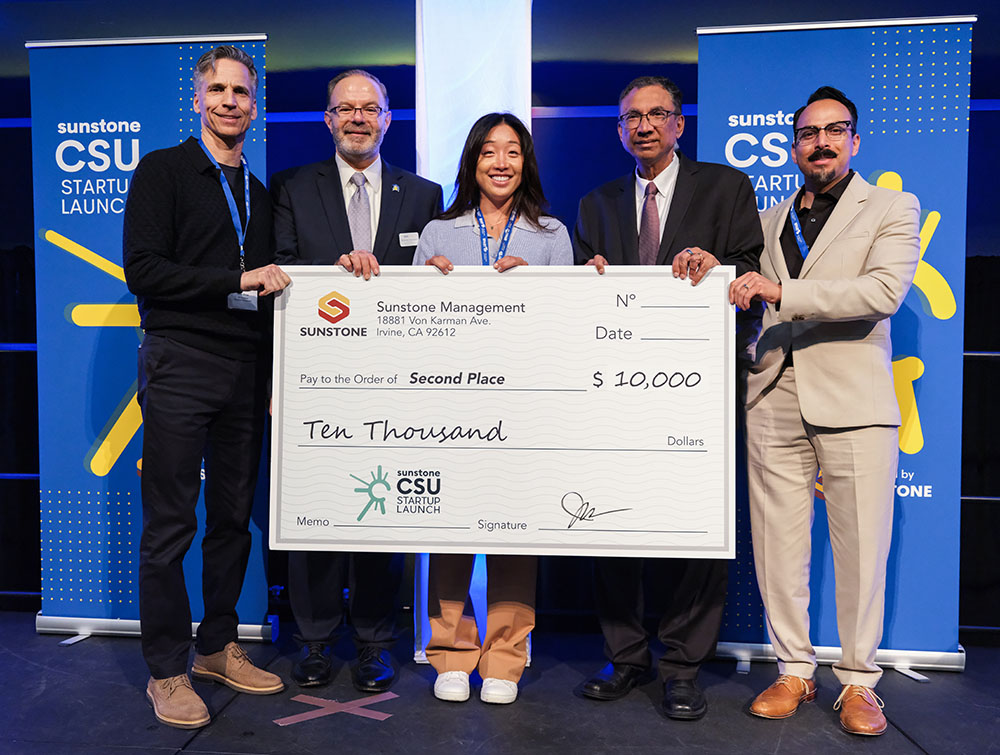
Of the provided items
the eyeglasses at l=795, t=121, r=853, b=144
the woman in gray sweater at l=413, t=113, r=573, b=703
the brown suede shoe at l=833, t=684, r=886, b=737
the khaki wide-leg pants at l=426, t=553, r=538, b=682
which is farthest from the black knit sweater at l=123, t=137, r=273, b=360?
the brown suede shoe at l=833, t=684, r=886, b=737

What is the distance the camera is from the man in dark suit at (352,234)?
279cm

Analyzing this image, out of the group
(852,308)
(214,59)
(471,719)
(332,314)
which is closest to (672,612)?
(471,719)

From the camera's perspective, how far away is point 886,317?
2584mm

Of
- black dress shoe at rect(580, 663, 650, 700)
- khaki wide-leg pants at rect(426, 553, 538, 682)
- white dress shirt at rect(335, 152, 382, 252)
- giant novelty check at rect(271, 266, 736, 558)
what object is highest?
white dress shirt at rect(335, 152, 382, 252)

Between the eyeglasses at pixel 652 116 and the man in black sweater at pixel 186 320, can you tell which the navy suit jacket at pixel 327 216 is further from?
the eyeglasses at pixel 652 116

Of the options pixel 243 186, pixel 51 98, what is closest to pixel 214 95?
pixel 243 186

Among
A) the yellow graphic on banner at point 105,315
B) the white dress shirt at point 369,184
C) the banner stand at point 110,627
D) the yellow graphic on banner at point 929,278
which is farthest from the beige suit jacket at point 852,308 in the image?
the yellow graphic on banner at point 105,315

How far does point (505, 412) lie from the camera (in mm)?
2465

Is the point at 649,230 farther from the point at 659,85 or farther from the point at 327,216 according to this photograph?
the point at 327,216

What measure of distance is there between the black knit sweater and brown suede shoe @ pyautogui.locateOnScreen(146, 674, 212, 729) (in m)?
1.09

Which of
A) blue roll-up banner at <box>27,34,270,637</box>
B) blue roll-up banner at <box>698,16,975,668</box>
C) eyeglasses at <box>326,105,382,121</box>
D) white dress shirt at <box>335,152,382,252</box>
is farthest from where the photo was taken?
blue roll-up banner at <box>27,34,270,637</box>

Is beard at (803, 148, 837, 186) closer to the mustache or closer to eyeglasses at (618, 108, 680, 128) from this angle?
the mustache

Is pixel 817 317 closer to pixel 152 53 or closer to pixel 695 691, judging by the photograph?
pixel 695 691
